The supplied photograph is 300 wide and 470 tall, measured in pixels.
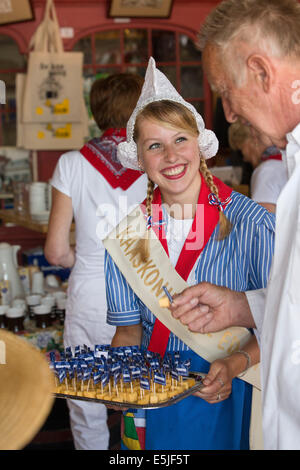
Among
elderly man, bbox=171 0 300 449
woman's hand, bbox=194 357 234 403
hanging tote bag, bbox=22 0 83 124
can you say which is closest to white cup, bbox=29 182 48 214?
hanging tote bag, bbox=22 0 83 124

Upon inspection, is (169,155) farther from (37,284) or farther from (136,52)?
(136,52)

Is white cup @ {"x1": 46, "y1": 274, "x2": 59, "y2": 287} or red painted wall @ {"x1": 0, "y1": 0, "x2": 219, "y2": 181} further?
red painted wall @ {"x1": 0, "y1": 0, "x2": 219, "y2": 181}

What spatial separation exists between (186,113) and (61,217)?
2.60 feet

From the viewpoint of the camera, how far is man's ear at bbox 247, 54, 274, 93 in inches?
38.1

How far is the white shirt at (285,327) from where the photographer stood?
0.95 m

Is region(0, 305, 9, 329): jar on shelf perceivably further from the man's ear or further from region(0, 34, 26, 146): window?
region(0, 34, 26, 146): window

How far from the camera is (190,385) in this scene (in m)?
1.30

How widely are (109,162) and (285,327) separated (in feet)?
4.22

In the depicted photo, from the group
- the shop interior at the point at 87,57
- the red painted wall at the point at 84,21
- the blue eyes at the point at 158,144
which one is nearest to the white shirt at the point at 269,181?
the blue eyes at the point at 158,144

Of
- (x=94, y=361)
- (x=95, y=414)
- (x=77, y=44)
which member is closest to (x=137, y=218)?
(x=94, y=361)

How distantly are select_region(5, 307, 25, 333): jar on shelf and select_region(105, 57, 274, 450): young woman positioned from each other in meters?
1.11

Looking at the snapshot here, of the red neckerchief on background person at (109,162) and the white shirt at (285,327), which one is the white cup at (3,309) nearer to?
the red neckerchief on background person at (109,162)

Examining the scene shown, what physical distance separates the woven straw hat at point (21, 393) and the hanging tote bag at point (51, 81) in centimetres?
343

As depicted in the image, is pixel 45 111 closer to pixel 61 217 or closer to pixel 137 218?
pixel 61 217
